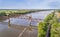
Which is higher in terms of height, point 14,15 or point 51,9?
point 51,9

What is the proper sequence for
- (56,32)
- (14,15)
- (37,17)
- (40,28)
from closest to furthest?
1. (56,32)
2. (40,28)
3. (37,17)
4. (14,15)

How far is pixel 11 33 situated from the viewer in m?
3.77

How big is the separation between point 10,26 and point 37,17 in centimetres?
74

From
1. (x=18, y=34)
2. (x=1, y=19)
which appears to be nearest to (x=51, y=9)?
(x=18, y=34)

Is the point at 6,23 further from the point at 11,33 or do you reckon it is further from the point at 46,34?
the point at 46,34

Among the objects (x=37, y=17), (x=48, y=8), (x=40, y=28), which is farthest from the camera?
(x=37, y=17)

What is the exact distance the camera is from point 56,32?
2154mm

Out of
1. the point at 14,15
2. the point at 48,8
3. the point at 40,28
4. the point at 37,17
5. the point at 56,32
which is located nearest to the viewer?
the point at 56,32

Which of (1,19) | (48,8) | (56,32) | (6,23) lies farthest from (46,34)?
(1,19)

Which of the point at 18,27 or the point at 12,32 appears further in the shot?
the point at 18,27

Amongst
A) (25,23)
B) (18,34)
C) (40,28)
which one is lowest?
(18,34)

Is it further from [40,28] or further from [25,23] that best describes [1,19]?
[40,28]

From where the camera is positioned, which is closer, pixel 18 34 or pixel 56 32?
pixel 56 32

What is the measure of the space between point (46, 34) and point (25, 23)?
4.26ft
